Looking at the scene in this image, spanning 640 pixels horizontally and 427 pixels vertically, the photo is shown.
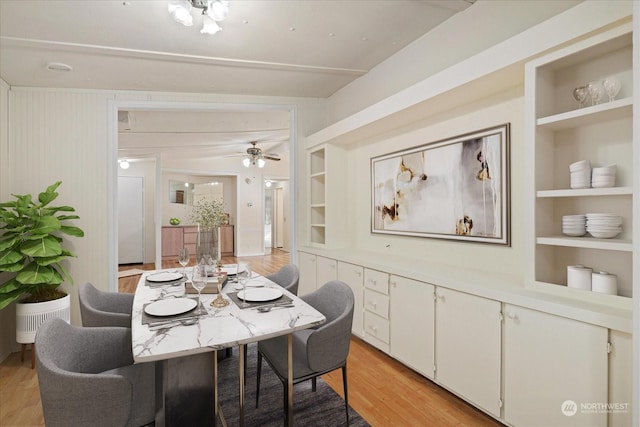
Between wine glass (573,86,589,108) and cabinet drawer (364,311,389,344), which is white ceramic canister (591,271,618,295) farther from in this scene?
cabinet drawer (364,311,389,344)

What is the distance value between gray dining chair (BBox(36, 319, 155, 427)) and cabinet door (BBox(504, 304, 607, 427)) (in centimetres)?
186

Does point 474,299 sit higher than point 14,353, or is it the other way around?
point 474,299

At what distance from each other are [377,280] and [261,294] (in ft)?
4.20

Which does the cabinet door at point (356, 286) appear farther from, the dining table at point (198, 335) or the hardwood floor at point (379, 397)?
the dining table at point (198, 335)

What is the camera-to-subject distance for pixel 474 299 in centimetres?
205

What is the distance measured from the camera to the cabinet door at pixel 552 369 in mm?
1490

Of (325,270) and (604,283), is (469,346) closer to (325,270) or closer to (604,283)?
(604,283)

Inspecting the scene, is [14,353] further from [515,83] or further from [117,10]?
[515,83]

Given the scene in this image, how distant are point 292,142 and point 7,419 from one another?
360 centimetres

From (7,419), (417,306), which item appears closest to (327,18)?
(417,306)

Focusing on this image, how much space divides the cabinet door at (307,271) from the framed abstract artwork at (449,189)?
2.94 ft

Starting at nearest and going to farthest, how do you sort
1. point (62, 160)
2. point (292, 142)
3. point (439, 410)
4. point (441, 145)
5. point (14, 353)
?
point (439, 410) < point (441, 145) < point (14, 353) < point (62, 160) < point (292, 142)

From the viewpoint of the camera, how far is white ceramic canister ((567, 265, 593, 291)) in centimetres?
168

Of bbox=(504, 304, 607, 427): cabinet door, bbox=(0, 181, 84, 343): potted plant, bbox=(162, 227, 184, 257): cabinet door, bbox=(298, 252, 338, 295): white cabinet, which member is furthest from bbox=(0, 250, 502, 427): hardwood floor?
bbox=(162, 227, 184, 257): cabinet door
